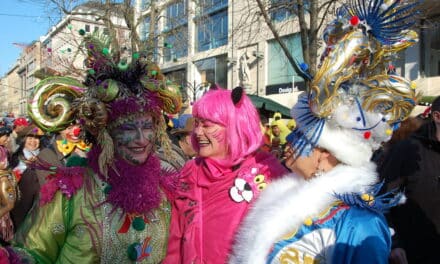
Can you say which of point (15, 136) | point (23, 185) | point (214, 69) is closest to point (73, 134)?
point (23, 185)

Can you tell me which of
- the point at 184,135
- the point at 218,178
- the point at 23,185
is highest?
the point at 184,135

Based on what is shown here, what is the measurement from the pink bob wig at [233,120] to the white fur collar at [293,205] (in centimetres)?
54

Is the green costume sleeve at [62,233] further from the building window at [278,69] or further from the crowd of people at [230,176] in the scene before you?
the building window at [278,69]

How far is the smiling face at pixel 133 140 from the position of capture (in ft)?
6.95

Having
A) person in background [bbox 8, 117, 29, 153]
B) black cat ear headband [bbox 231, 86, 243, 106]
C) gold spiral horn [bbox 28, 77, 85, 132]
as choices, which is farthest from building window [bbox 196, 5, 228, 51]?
gold spiral horn [bbox 28, 77, 85, 132]

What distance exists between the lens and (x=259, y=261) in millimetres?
1774

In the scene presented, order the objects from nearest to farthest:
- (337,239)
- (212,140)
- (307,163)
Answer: (337,239)
(307,163)
(212,140)

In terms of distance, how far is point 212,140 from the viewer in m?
2.44

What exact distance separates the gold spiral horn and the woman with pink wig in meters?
0.77

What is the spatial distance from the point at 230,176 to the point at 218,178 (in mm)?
74

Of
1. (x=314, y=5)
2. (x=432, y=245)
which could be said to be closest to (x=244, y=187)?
(x=432, y=245)

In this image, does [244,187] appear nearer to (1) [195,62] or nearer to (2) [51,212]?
(2) [51,212]

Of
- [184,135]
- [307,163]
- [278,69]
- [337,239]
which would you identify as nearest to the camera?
[337,239]

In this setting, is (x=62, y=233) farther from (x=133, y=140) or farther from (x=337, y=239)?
(x=337, y=239)
